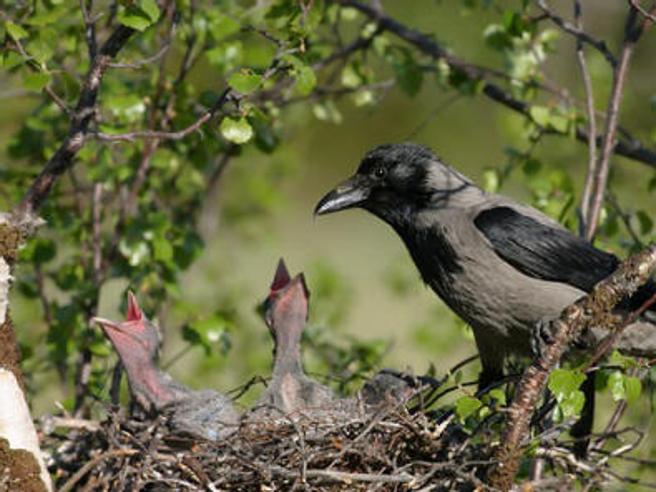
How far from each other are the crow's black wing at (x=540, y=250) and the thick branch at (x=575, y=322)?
1514 millimetres

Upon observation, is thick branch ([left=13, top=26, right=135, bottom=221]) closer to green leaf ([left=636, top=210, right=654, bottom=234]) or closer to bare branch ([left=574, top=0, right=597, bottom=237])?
bare branch ([left=574, top=0, right=597, bottom=237])

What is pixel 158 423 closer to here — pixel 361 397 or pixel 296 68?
pixel 361 397

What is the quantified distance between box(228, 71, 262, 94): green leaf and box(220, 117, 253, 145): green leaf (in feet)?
0.65

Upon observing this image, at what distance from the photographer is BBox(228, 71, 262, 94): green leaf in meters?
4.66

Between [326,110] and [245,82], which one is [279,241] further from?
[245,82]

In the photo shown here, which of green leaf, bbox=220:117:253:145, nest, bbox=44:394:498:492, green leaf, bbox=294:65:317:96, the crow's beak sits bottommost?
nest, bbox=44:394:498:492

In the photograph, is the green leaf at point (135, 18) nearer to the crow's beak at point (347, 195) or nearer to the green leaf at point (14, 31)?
the green leaf at point (14, 31)

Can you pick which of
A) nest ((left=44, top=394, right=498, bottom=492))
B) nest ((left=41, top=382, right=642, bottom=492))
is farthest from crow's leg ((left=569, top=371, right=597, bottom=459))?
nest ((left=44, top=394, right=498, bottom=492))

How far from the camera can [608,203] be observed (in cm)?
645

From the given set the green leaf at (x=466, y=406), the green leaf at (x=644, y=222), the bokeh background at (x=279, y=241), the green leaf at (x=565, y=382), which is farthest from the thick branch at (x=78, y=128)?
the green leaf at (x=644, y=222)

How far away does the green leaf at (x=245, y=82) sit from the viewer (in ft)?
15.3

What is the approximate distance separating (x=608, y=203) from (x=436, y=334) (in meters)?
2.13

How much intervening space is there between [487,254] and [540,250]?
25 cm

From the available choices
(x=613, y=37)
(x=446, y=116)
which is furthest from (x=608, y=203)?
(x=446, y=116)
